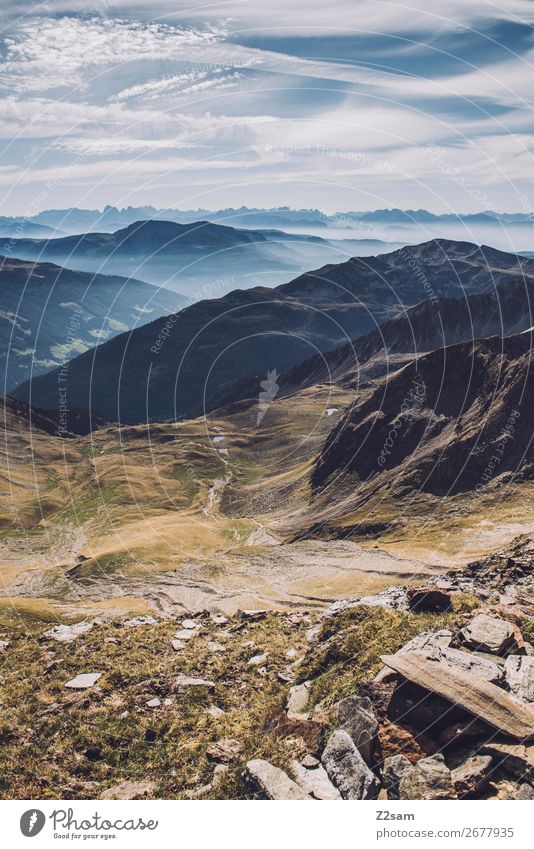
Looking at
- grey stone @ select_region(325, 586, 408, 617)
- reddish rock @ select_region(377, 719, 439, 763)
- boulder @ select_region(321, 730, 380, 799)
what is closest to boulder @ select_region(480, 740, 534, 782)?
reddish rock @ select_region(377, 719, 439, 763)

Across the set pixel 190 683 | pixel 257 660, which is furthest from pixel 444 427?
pixel 190 683

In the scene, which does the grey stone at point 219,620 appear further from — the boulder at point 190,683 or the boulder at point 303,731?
the boulder at point 303,731

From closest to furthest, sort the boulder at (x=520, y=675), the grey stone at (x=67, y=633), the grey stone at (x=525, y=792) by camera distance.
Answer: the grey stone at (x=525, y=792), the boulder at (x=520, y=675), the grey stone at (x=67, y=633)

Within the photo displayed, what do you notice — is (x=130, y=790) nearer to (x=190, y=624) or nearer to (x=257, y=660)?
(x=257, y=660)

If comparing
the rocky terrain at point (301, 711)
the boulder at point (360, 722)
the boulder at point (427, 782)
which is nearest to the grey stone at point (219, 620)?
the rocky terrain at point (301, 711)

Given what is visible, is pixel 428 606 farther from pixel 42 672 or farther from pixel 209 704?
pixel 42 672
